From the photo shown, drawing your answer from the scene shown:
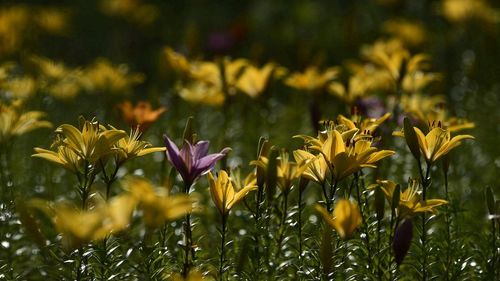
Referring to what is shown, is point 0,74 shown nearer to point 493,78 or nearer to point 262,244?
point 262,244

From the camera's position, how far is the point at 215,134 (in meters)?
3.92

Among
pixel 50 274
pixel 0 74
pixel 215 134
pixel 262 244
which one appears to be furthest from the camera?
pixel 215 134

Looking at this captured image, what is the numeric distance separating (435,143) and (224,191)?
0.56 metres

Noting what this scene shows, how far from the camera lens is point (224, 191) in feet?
5.92

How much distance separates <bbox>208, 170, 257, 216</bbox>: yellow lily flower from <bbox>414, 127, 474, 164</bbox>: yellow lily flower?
0.46m

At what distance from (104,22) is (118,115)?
4.30 metres

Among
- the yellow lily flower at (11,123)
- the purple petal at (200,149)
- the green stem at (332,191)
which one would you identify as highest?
the yellow lily flower at (11,123)

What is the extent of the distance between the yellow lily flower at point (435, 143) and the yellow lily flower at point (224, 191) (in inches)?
18.0

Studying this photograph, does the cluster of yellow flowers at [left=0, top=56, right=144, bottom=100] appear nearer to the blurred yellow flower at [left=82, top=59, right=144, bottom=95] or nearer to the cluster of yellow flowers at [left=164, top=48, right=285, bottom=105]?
the blurred yellow flower at [left=82, top=59, right=144, bottom=95]

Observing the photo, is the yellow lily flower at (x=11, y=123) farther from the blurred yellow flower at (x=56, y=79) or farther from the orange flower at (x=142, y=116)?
the blurred yellow flower at (x=56, y=79)

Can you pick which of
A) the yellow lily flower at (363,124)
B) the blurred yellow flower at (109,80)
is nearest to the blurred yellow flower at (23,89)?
the blurred yellow flower at (109,80)

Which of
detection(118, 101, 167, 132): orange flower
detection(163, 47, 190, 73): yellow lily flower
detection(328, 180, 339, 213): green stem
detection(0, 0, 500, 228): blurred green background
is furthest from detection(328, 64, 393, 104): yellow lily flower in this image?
detection(328, 180, 339, 213): green stem

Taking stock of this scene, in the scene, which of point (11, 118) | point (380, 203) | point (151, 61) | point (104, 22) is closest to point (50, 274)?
point (11, 118)

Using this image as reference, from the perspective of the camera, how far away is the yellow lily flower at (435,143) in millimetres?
1897
